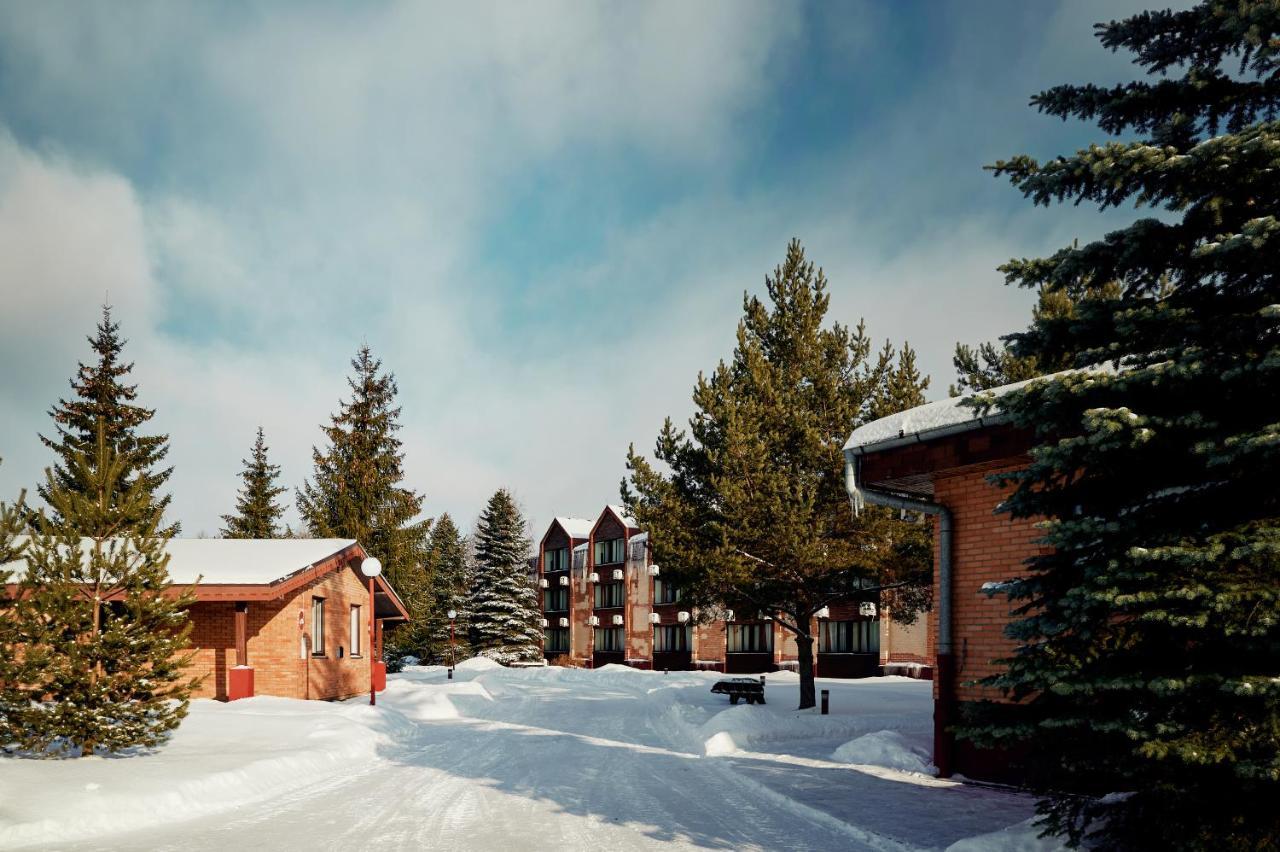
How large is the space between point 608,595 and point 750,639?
49.1ft

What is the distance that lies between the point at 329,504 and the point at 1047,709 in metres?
39.5

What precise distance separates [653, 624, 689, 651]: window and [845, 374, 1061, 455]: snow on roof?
44506 mm

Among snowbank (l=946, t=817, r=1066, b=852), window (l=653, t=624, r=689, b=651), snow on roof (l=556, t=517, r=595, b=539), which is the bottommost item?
window (l=653, t=624, r=689, b=651)

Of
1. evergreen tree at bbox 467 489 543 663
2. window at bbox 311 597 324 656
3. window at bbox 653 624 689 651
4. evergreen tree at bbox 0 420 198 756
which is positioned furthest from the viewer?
window at bbox 653 624 689 651

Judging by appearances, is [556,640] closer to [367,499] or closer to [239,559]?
[367,499]

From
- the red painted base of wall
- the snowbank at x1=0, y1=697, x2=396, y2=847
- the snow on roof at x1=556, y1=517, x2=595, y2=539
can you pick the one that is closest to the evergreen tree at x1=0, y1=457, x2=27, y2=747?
the snowbank at x1=0, y1=697, x2=396, y2=847

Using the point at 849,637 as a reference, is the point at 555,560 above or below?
above

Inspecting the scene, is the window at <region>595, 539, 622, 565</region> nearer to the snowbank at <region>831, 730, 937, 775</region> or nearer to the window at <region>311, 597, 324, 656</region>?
the window at <region>311, 597, 324, 656</region>

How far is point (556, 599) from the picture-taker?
6775 cm

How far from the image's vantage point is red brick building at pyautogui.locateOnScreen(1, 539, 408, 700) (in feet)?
67.8

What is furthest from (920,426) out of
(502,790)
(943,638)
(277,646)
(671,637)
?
(671,637)

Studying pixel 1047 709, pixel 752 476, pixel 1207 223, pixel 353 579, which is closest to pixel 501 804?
pixel 1047 709

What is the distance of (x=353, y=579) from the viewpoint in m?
28.3

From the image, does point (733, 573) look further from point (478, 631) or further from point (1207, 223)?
point (478, 631)
